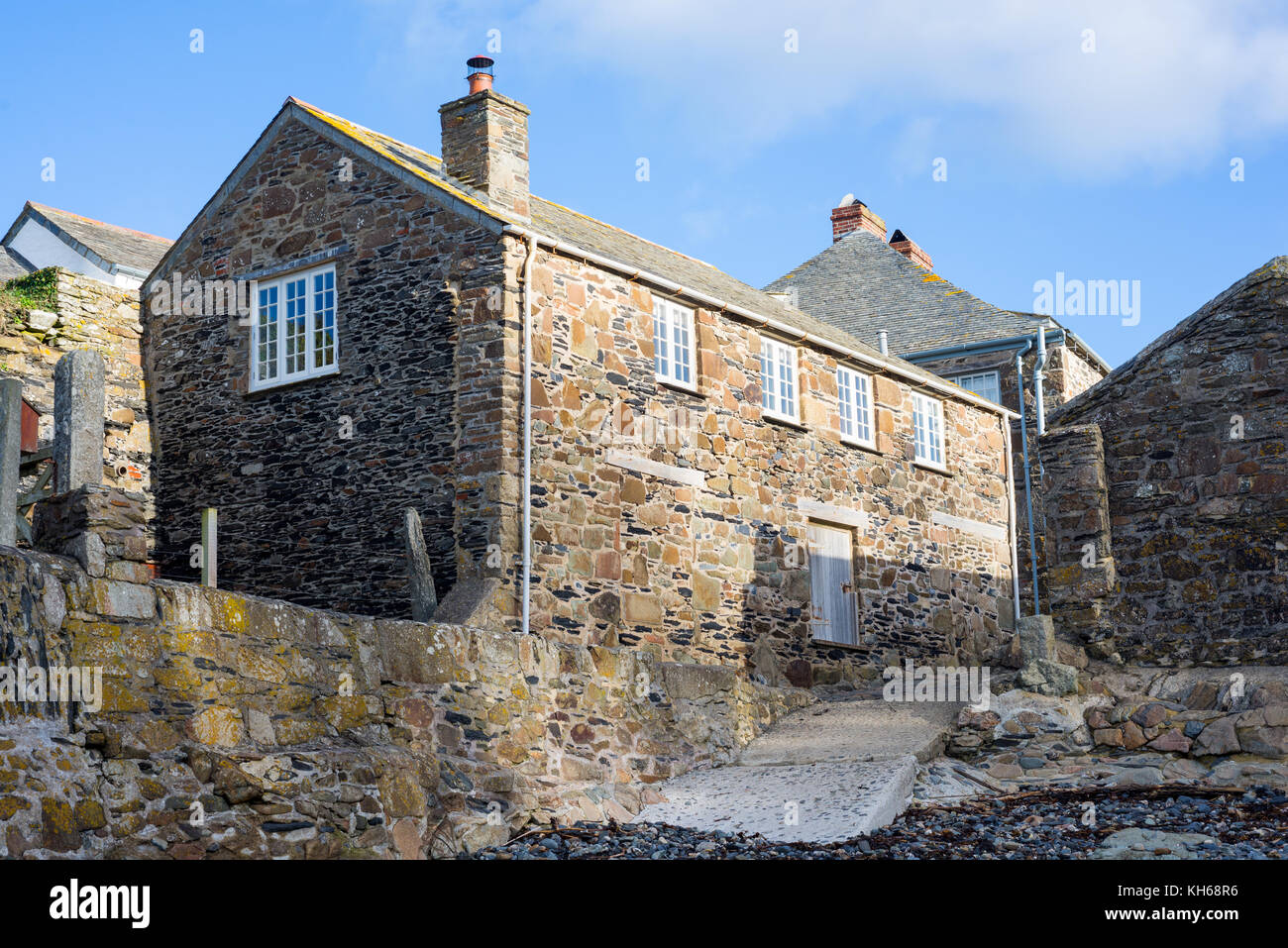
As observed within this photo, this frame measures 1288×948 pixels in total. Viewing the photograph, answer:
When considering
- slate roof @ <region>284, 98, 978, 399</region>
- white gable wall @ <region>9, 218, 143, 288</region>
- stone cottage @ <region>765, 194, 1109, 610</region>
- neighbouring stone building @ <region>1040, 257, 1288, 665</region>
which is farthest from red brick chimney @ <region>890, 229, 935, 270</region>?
white gable wall @ <region>9, 218, 143, 288</region>

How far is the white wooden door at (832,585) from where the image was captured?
2005 cm

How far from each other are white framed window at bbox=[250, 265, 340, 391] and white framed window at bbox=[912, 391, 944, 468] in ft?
30.9

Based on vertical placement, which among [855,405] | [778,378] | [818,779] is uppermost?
[778,378]

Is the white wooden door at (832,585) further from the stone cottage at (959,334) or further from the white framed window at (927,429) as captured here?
the stone cottage at (959,334)

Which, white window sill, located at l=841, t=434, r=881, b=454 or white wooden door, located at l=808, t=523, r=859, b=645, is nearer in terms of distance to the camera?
white wooden door, located at l=808, t=523, r=859, b=645

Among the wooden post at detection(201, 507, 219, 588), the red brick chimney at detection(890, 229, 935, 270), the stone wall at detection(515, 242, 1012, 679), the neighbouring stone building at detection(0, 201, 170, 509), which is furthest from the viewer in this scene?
the red brick chimney at detection(890, 229, 935, 270)

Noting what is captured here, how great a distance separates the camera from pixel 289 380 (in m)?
18.1

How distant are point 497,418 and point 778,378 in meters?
5.52

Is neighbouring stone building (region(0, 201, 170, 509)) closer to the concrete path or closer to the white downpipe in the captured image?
A: the concrete path

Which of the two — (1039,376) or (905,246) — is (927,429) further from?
(905,246)

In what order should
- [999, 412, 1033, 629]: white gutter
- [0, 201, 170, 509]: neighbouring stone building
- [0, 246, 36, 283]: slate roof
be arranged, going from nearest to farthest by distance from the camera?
[0, 201, 170, 509]: neighbouring stone building → [0, 246, 36, 283]: slate roof → [999, 412, 1033, 629]: white gutter

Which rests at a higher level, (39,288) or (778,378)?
(39,288)

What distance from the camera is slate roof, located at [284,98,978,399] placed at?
17.7 metres

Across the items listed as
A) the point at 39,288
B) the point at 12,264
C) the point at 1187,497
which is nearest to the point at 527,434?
the point at 39,288
